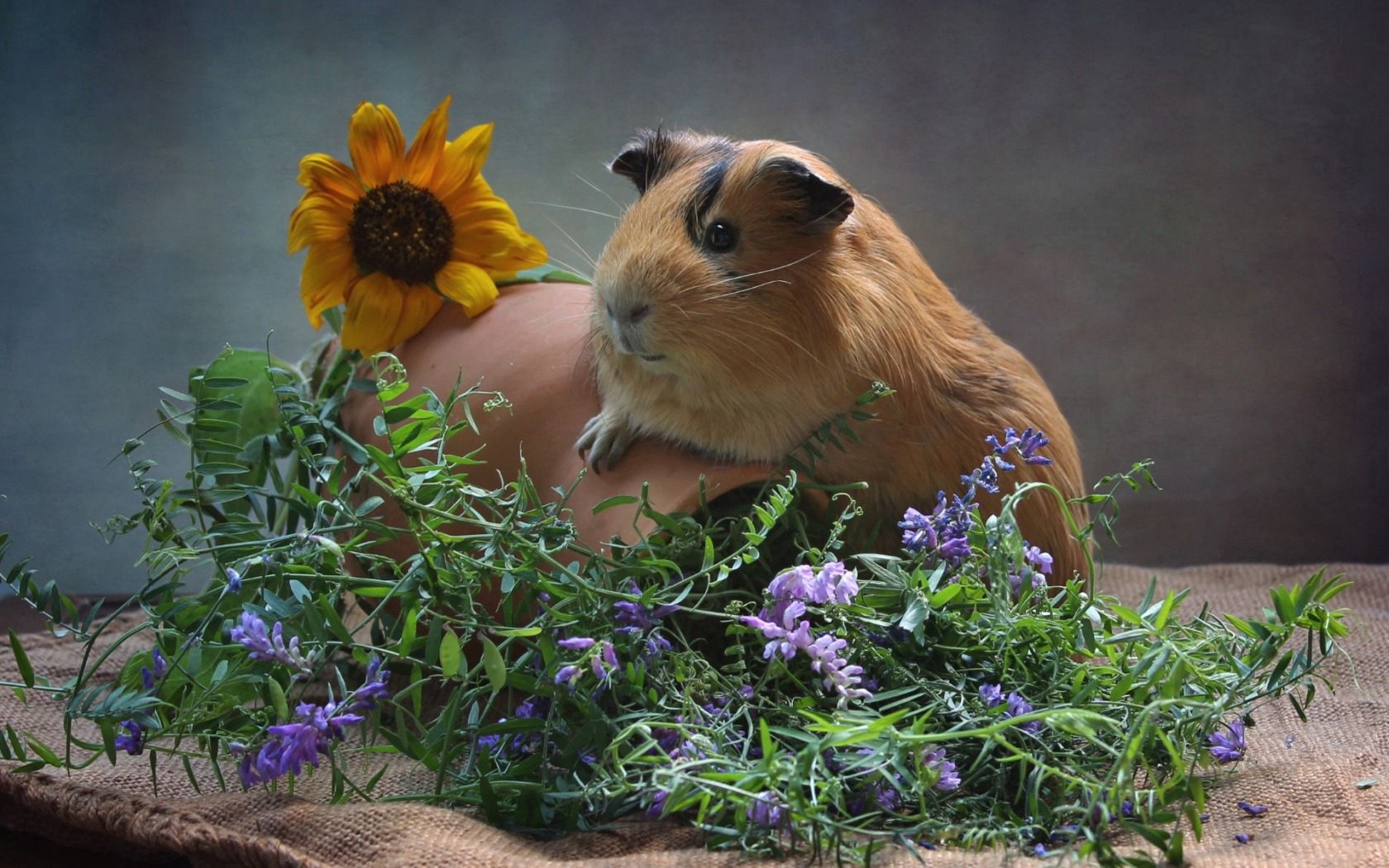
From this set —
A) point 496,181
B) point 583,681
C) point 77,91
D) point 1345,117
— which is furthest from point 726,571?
point 1345,117

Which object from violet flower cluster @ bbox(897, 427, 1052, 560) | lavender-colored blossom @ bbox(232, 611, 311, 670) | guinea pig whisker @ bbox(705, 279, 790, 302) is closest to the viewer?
lavender-colored blossom @ bbox(232, 611, 311, 670)

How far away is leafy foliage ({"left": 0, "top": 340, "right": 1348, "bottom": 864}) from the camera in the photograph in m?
0.91

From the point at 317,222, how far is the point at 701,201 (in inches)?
22.5

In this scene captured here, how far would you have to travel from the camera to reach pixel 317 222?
1484mm

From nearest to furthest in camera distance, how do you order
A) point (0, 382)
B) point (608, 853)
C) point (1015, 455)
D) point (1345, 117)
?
point (608, 853) → point (1015, 455) → point (0, 382) → point (1345, 117)

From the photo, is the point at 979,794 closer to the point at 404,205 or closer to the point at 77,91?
the point at 404,205

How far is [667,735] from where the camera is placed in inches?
39.6

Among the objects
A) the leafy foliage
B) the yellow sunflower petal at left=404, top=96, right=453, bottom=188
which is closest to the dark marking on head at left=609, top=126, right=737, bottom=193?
the yellow sunflower petal at left=404, top=96, right=453, bottom=188

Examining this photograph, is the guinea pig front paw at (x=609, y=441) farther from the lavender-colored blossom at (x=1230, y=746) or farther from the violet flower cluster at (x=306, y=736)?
the lavender-colored blossom at (x=1230, y=746)

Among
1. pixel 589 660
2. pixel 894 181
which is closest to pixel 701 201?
pixel 589 660

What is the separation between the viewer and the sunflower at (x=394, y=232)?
150 cm

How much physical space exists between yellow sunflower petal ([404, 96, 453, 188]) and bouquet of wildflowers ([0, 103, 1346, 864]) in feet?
1.52

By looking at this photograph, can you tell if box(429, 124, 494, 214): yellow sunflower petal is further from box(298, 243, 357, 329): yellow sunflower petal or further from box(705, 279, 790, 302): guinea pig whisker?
box(705, 279, 790, 302): guinea pig whisker

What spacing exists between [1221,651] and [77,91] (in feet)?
5.98
